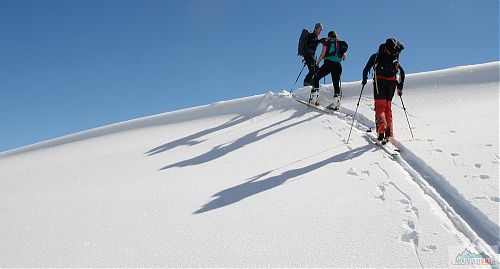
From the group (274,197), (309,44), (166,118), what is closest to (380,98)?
(274,197)

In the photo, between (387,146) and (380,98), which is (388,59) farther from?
(387,146)

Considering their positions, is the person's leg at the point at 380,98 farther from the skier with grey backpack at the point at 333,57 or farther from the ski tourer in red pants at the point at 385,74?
the skier with grey backpack at the point at 333,57

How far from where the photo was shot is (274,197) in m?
3.99

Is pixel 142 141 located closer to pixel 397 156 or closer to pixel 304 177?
pixel 304 177

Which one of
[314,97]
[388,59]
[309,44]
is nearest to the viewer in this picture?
[388,59]

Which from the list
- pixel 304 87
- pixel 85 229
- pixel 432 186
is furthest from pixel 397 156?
pixel 304 87

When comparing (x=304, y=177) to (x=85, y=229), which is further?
(x=304, y=177)

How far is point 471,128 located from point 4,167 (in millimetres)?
9265

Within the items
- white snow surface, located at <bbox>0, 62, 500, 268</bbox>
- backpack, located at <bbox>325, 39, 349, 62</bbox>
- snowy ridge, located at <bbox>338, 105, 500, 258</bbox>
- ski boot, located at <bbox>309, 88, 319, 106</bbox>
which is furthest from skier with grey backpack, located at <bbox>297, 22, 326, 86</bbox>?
snowy ridge, located at <bbox>338, 105, 500, 258</bbox>

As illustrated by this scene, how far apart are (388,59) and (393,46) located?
0.80 ft

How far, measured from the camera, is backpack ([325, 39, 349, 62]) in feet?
25.3

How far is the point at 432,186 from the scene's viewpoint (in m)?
4.02
